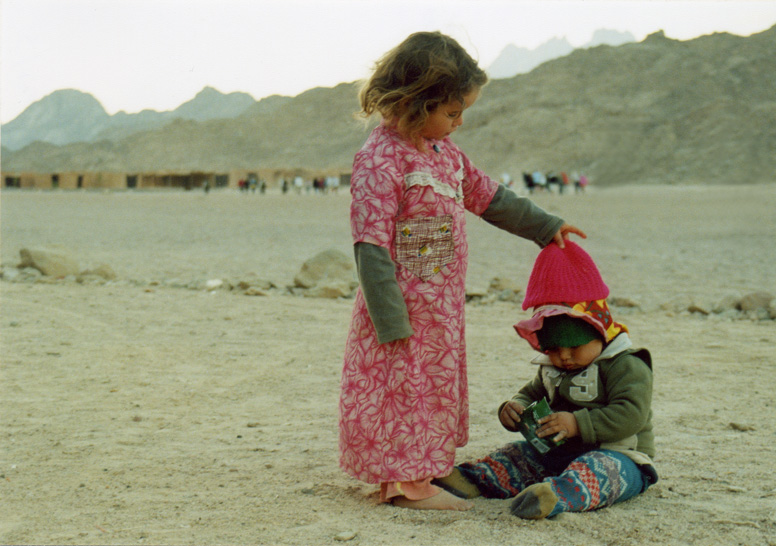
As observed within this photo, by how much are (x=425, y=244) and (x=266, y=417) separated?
1731 millimetres

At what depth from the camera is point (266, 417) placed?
14.1ft

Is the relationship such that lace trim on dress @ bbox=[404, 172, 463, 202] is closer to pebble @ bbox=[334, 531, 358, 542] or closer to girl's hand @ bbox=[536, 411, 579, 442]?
girl's hand @ bbox=[536, 411, 579, 442]

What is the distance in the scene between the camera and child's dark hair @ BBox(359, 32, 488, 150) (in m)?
2.89

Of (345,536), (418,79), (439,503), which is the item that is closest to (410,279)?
(418,79)

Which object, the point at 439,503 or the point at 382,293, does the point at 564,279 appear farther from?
the point at 439,503

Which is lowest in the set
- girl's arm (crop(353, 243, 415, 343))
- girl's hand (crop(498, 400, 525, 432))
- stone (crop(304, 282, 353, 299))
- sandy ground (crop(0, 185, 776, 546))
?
sandy ground (crop(0, 185, 776, 546))

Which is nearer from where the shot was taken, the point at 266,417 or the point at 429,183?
the point at 429,183

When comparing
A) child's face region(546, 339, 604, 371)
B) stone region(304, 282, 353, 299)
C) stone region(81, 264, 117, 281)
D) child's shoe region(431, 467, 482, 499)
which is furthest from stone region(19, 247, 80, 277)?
child's face region(546, 339, 604, 371)

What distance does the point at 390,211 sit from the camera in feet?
9.47

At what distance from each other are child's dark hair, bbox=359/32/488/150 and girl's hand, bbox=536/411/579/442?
1080 mm

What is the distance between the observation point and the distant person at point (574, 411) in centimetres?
289

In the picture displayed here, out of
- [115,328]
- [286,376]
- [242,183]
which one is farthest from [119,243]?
[242,183]

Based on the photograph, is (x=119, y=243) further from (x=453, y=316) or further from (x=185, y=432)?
(x=453, y=316)

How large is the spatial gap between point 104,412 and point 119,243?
35.7 feet
